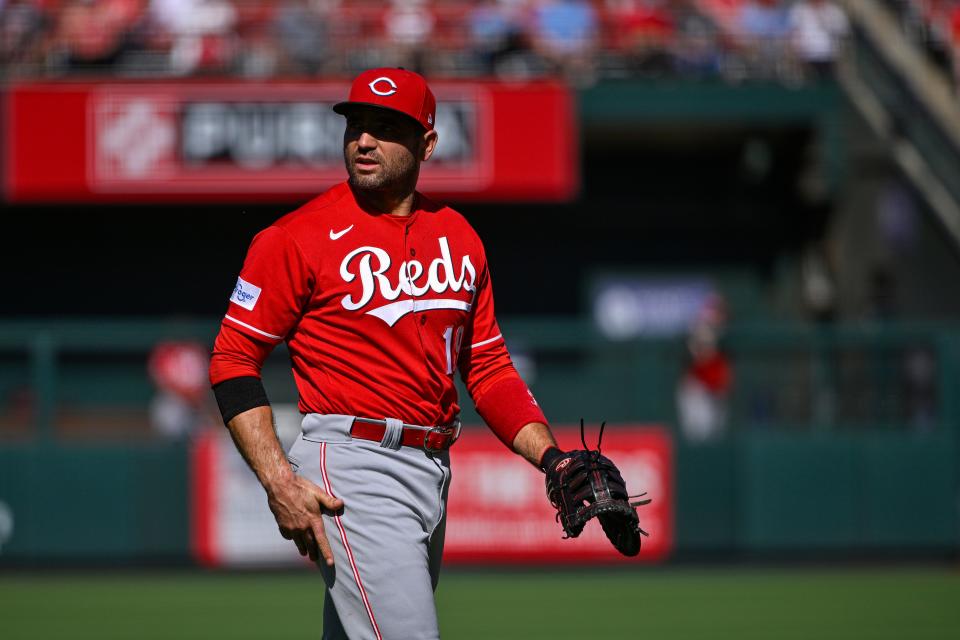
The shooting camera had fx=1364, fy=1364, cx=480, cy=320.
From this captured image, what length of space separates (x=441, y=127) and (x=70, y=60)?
4360 millimetres

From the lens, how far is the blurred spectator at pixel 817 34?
16.4m

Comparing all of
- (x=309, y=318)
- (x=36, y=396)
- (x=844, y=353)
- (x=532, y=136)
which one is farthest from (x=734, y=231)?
(x=309, y=318)

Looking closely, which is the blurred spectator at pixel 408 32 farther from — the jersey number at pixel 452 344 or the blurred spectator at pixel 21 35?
the jersey number at pixel 452 344

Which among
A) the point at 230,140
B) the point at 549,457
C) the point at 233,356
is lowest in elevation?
the point at 549,457

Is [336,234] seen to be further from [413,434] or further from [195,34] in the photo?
[195,34]

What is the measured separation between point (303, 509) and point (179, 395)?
827 cm

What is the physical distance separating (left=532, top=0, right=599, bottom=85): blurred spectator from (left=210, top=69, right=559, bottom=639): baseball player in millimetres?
12245

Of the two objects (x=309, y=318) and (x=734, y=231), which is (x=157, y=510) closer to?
(x=309, y=318)

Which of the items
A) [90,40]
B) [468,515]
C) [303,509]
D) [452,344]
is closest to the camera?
[303,509]

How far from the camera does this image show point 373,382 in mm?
3959

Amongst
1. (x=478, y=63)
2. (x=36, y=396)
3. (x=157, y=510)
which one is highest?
(x=478, y=63)

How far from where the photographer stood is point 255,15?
55.7ft

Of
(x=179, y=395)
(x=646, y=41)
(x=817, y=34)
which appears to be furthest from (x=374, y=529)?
(x=817, y=34)

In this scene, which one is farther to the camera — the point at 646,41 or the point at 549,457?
the point at 646,41
